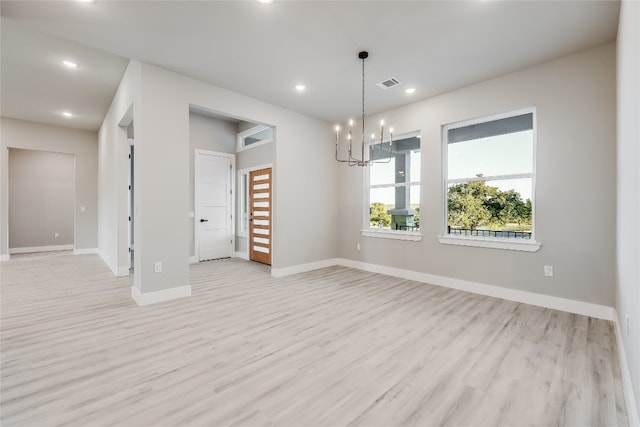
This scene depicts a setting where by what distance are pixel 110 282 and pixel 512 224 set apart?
611 centimetres

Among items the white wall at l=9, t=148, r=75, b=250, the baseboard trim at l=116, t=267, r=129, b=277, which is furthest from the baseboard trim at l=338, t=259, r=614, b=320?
the white wall at l=9, t=148, r=75, b=250

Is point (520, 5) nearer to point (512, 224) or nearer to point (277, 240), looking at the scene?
point (512, 224)

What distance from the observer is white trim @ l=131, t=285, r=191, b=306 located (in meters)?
3.52

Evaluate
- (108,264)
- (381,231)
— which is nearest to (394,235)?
(381,231)

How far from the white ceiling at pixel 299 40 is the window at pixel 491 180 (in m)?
0.74

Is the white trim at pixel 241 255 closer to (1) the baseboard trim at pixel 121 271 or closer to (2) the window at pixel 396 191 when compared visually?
(1) the baseboard trim at pixel 121 271

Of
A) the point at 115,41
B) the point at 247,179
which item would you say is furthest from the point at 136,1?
the point at 247,179

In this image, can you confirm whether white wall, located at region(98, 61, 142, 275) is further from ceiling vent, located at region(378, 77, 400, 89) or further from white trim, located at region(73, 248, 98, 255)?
ceiling vent, located at region(378, 77, 400, 89)

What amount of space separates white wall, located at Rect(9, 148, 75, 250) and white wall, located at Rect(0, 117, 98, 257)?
104 centimetres

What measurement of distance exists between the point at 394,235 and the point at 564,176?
8.12 feet

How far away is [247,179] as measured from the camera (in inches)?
268

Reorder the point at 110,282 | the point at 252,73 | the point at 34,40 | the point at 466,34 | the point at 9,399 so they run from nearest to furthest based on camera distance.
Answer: the point at 9,399 < the point at 466,34 < the point at 34,40 < the point at 252,73 < the point at 110,282

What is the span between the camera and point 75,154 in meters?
7.22

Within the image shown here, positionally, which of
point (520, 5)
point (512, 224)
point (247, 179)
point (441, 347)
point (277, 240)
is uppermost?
point (520, 5)
